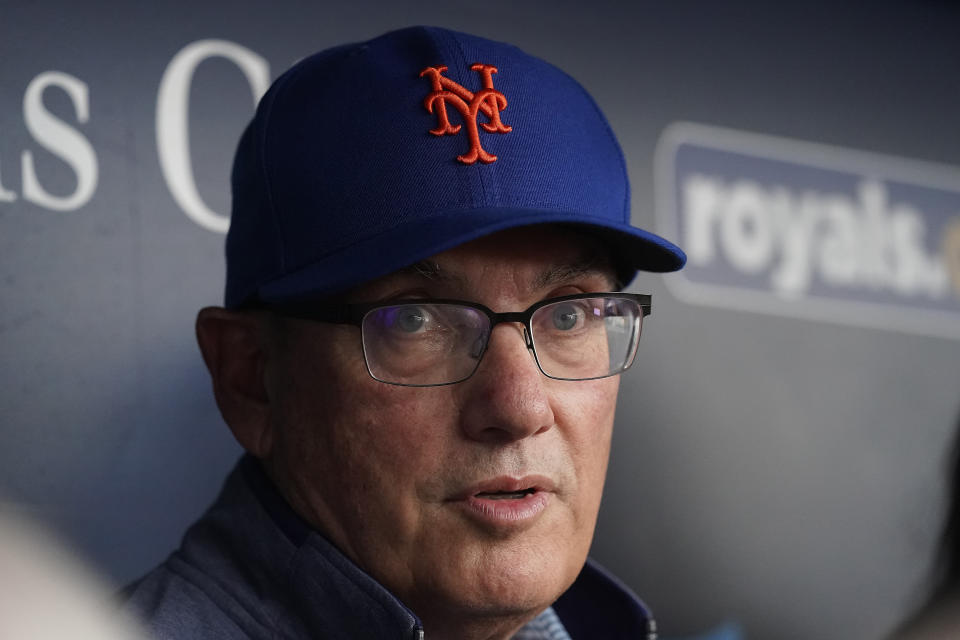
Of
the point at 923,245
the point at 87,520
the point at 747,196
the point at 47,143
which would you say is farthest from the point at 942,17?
the point at 87,520

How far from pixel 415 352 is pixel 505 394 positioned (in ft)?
0.31

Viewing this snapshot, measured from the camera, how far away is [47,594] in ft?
3.59

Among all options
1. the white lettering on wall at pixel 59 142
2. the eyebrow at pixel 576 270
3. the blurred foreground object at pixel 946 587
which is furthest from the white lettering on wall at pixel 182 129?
the blurred foreground object at pixel 946 587

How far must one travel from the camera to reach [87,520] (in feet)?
4.06

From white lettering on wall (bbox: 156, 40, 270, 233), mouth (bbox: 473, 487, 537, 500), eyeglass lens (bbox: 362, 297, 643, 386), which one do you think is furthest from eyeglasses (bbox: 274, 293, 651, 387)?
white lettering on wall (bbox: 156, 40, 270, 233)

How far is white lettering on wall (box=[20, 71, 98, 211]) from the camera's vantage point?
1206 mm

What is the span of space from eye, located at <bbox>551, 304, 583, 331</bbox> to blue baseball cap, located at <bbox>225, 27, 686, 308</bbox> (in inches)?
2.9

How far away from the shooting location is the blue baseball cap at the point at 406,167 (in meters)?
0.92

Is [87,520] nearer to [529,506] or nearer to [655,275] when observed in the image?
[529,506]

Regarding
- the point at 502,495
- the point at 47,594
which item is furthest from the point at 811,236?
the point at 47,594

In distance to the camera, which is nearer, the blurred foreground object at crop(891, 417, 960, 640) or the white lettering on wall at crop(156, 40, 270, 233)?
the white lettering on wall at crop(156, 40, 270, 233)

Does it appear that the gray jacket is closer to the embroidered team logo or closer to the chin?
the chin

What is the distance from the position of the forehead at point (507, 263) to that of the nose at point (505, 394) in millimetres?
51

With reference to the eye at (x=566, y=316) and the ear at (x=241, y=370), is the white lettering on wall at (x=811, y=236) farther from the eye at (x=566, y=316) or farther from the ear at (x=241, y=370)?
the ear at (x=241, y=370)
